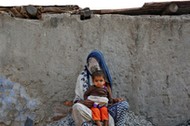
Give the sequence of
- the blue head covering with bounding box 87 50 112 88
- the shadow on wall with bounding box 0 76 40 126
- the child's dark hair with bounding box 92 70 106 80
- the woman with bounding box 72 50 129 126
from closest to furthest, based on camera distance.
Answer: the woman with bounding box 72 50 129 126, the child's dark hair with bounding box 92 70 106 80, the blue head covering with bounding box 87 50 112 88, the shadow on wall with bounding box 0 76 40 126

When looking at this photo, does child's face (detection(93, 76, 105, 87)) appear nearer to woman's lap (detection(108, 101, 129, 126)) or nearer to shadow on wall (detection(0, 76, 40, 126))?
woman's lap (detection(108, 101, 129, 126))

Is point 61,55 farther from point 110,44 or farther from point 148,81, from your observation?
point 148,81

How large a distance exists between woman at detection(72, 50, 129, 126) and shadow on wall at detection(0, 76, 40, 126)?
70 cm

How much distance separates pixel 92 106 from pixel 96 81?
0.88 feet

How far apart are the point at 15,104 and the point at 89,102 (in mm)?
1079

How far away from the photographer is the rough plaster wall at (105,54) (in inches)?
273

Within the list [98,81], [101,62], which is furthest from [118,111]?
[101,62]

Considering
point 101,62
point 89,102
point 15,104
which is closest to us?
point 89,102

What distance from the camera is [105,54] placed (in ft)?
22.8

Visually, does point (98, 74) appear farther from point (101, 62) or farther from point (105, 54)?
point (105, 54)

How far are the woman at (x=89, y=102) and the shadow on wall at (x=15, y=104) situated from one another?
2.29ft

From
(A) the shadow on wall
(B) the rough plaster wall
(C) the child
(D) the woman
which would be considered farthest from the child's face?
(A) the shadow on wall

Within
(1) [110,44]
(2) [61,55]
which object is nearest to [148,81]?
(1) [110,44]

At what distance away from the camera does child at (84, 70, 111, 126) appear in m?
6.18
